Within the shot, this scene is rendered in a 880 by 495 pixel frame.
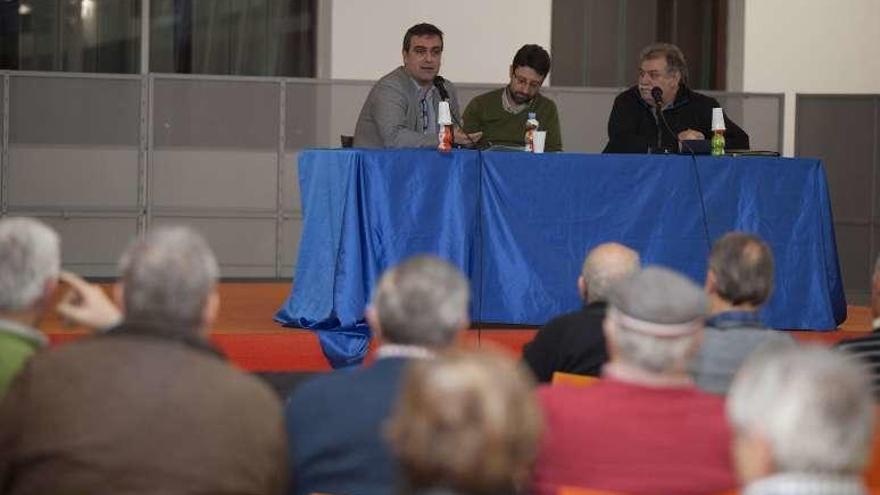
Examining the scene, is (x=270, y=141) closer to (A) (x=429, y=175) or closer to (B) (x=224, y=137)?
(B) (x=224, y=137)

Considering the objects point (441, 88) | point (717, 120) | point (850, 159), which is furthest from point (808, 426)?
point (850, 159)

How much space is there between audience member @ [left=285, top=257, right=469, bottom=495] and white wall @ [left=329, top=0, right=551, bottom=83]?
777cm

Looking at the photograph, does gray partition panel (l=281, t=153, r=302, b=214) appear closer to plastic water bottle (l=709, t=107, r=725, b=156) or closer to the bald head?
plastic water bottle (l=709, t=107, r=725, b=156)

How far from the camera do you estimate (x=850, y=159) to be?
10.2m

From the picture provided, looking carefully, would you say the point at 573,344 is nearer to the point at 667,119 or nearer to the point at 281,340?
the point at 281,340

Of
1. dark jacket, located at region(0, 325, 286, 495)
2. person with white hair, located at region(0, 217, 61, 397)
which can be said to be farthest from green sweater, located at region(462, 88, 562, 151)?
dark jacket, located at region(0, 325, 286, 495)

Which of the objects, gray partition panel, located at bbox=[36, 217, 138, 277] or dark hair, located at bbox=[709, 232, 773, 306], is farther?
gray partition panel, located at bbox=[36, 217, 138, 277]

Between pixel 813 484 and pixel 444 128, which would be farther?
pixel 444 128

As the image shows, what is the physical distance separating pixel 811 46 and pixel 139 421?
8976 millimetres

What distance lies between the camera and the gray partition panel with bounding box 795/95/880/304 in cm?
1011

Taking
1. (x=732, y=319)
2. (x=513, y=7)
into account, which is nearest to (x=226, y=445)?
(x=732, y=319)

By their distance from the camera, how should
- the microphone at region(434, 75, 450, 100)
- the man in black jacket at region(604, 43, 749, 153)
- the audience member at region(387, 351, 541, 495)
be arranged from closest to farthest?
the audience member at region(387, 351, 541, 495) < the microphone at region(434, 75, 450, 100) < the man in black jacket at region(604, 43, 749, 153)

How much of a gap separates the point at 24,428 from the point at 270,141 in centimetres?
733

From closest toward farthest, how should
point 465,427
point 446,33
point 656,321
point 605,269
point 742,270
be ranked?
point 465,427, point 656,321, point 742,270, point 605,269, point 446,33
